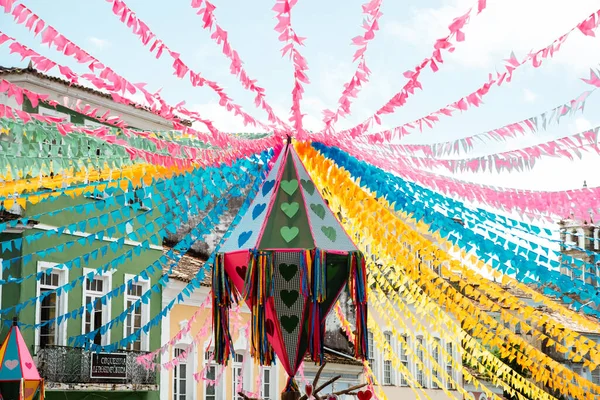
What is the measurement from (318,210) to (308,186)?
0.67 ft

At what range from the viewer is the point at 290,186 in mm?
5773

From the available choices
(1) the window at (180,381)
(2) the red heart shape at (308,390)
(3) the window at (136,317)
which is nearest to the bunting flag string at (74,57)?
(2) the red heart shape at (308,390)

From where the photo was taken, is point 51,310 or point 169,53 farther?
point 51,310

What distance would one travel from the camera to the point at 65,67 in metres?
4.83

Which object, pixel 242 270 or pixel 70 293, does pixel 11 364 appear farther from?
pixel 70 293

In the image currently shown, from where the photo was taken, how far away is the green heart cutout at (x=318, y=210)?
5.67 m

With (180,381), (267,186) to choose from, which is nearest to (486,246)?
(267,186)

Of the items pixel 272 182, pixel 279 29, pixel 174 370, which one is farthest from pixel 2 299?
pixel 279 29

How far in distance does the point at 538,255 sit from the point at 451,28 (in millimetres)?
1983

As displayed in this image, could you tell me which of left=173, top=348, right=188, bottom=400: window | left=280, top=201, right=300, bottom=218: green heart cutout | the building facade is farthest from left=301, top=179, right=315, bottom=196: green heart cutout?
left=173, top=348, right=188, bottom=400: window

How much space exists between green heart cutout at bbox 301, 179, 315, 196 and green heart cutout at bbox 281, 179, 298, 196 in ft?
0.19

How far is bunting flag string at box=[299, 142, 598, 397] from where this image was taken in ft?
21.1

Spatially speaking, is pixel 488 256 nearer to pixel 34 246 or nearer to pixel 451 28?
pixel 451 28

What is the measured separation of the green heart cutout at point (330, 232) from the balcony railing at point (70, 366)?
30.2 ft
